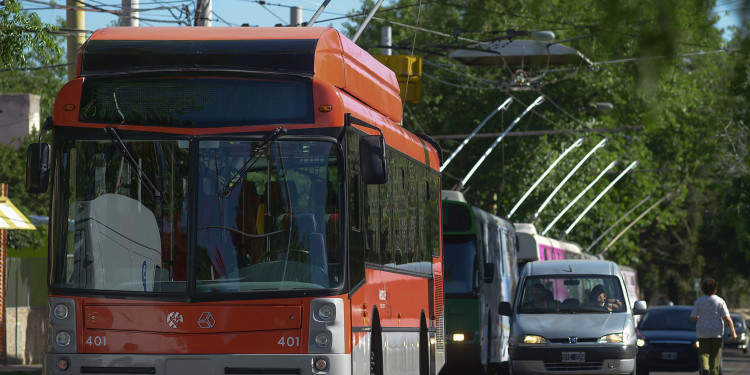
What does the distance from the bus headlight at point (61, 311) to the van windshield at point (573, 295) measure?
29.4ft

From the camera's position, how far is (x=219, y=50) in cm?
1026

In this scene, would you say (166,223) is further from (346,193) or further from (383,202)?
(383,202)

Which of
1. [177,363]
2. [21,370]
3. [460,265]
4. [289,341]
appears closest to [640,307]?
[460,265]

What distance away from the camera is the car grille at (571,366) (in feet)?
54.8

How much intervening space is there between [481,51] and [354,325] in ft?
50.1

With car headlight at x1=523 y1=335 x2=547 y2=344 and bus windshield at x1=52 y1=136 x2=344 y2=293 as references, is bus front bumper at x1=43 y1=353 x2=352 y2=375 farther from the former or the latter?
car headlight at x1=523 y1=335 x2=547 y2=344

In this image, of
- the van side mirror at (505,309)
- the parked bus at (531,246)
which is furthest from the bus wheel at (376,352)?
the parked bus at (531,246)

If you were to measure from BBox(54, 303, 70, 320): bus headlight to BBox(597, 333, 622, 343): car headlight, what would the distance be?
8.73 meters

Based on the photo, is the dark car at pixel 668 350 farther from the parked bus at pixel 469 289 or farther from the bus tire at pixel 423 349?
the bus tire at pixel 423 349

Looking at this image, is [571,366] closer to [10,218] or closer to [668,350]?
[668,350]

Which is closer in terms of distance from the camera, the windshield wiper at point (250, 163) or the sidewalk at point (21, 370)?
the windshield wiper at point (250, 163)

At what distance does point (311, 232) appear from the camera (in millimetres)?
9758

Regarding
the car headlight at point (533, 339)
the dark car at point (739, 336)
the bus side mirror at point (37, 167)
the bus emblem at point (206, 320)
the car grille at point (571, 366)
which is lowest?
the dark car at point (739, 336)

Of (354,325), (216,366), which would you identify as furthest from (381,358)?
(216,366)
